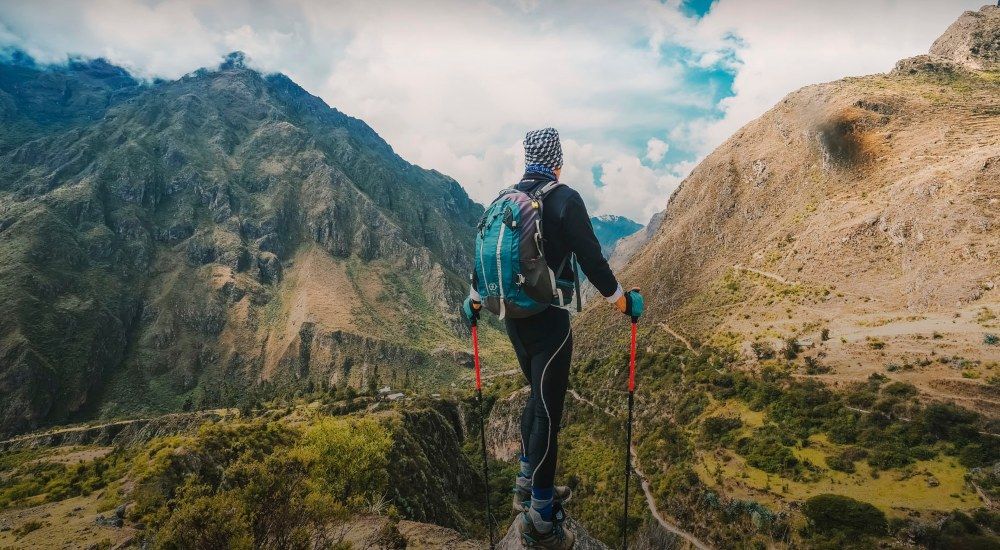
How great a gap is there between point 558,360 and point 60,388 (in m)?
232

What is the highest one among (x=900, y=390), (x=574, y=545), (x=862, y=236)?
(x=862, y=236)

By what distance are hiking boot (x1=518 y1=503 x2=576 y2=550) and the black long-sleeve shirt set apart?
338 centimetres

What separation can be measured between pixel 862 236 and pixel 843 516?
72371 mm

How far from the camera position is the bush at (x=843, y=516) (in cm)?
3764

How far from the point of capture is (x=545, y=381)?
6426 millimetres

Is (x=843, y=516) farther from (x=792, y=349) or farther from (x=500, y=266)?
(x=500, y=266)

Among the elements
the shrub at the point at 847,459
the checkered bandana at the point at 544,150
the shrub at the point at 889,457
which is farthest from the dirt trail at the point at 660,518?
the checkered bandana at the point at 544,150

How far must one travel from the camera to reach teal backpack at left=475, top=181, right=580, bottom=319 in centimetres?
590

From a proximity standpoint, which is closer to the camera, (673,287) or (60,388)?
(673,287)

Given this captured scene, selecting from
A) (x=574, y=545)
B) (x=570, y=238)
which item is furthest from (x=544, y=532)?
(x=570, y=238)

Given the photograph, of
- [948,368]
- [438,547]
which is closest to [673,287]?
[948,368]

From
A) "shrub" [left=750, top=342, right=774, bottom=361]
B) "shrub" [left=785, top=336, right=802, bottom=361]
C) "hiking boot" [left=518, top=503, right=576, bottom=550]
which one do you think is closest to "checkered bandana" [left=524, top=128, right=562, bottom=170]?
"hiking boot" [left=518, top=503, right=576, bottom=550]

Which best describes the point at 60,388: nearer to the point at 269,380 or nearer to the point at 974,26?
the point at 269,380

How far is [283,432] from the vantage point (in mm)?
32375
